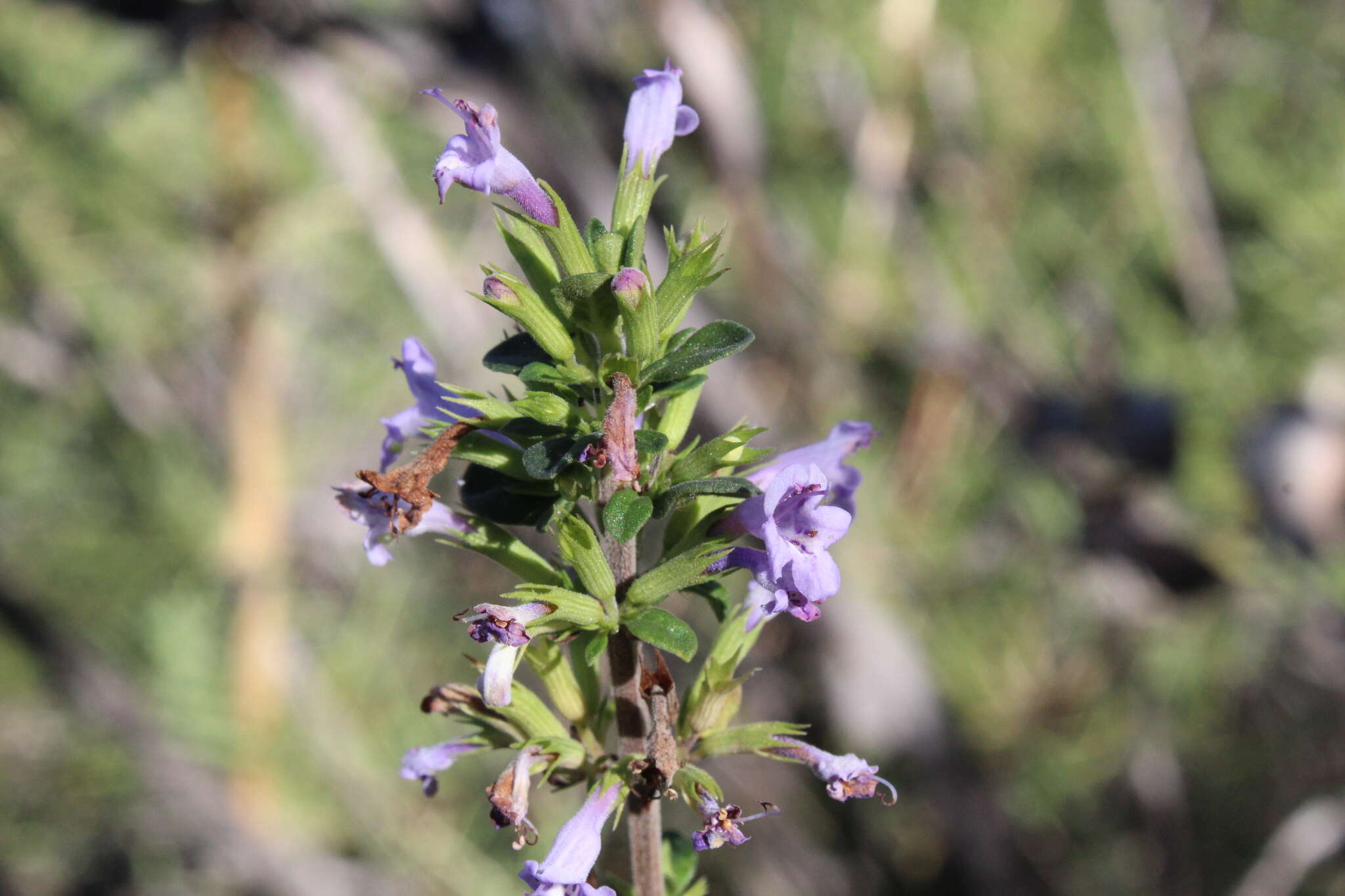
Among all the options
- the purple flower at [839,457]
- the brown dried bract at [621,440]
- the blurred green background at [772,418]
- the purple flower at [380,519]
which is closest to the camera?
the brown dried bract at [621,440]

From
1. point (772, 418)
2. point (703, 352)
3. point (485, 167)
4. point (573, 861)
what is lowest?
point (573, 861)

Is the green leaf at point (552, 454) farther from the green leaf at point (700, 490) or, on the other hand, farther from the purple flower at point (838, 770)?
the purple flower at point (838, 770)

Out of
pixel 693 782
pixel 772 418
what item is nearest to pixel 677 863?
pixel 693 782

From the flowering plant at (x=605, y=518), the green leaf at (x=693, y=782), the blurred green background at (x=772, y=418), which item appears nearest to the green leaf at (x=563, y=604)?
the flowering plant at (x=605, y=518)

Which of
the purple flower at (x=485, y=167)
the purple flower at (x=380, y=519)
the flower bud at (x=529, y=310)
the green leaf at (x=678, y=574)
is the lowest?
the green leaf at (x=678, y=574)

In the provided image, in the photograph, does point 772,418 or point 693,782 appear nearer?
point 693,782

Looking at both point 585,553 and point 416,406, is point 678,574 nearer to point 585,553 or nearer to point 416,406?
point 585,553

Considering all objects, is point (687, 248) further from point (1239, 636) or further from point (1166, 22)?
point (1166, 22)
